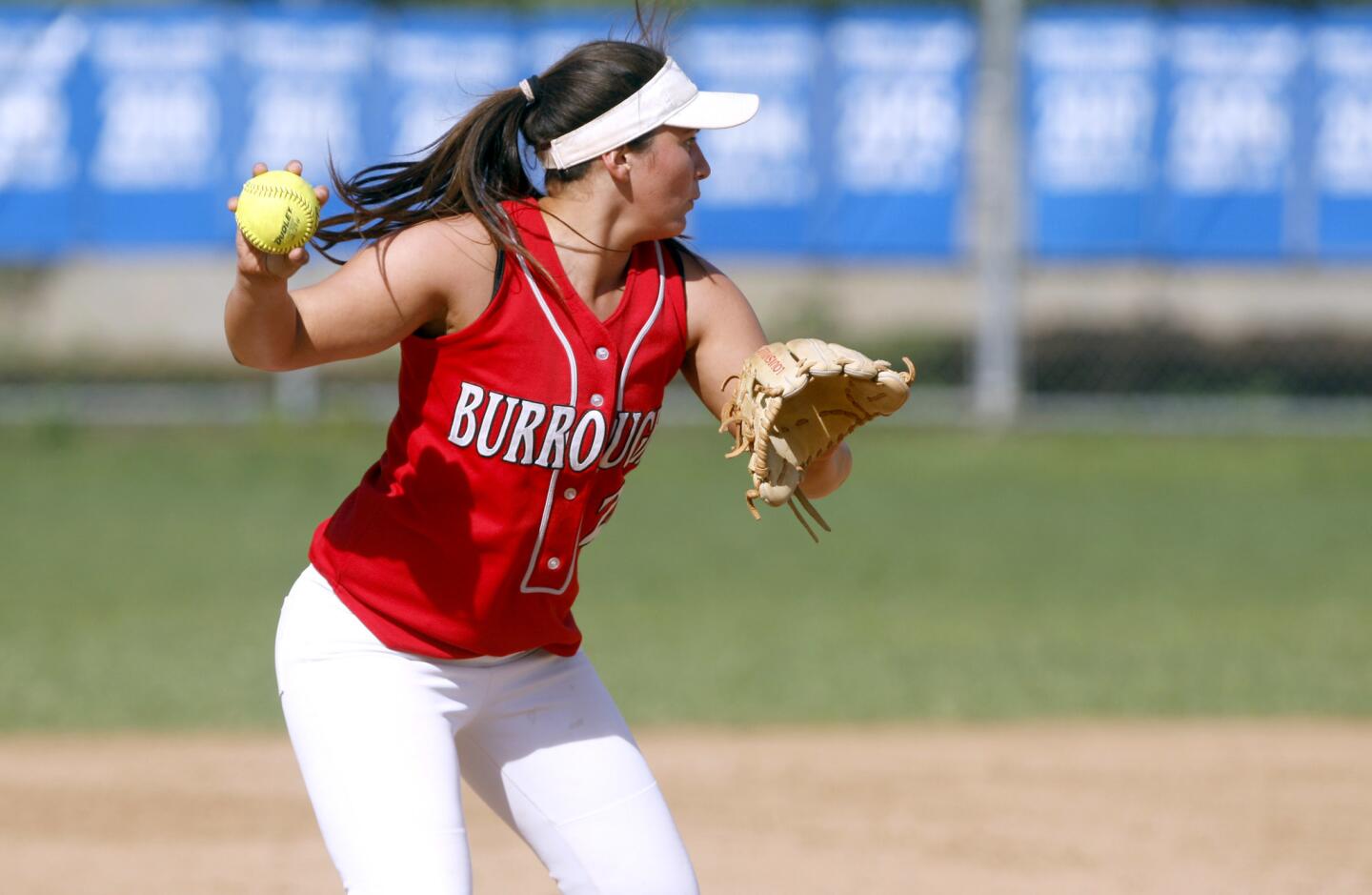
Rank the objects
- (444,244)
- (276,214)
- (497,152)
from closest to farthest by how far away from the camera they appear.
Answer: (276,214) < (444,244) < (497,152)

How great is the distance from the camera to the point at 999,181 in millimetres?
12695

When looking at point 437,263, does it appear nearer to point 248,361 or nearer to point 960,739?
point 248,361

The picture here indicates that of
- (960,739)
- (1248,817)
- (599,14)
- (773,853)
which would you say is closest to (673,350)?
(773,853)

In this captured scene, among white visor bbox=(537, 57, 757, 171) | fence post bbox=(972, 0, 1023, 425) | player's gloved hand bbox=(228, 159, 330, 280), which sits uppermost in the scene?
white visor bbox=(537, 57, 757, 171)

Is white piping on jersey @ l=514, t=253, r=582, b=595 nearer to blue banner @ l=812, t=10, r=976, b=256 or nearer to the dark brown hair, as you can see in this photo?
the dark brown hair

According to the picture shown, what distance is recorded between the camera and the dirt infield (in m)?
4.81

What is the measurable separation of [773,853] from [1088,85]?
8.87 meters

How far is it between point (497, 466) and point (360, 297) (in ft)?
1.20

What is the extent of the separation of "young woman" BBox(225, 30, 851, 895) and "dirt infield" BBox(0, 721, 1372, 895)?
1.72 meters

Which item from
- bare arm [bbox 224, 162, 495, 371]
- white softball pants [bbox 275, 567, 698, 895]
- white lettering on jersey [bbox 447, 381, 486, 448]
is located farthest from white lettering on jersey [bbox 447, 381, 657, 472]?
white softball pants [bbox 275, 567, 698, 895]

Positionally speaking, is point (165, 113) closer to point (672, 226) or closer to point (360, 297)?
point (672, 226)

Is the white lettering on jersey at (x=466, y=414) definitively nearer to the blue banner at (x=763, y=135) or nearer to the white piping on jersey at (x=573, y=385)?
the white piping on jersey at (x=573, y=385)

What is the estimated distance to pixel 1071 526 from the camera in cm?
1091

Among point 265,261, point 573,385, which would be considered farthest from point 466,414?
point 265,261
